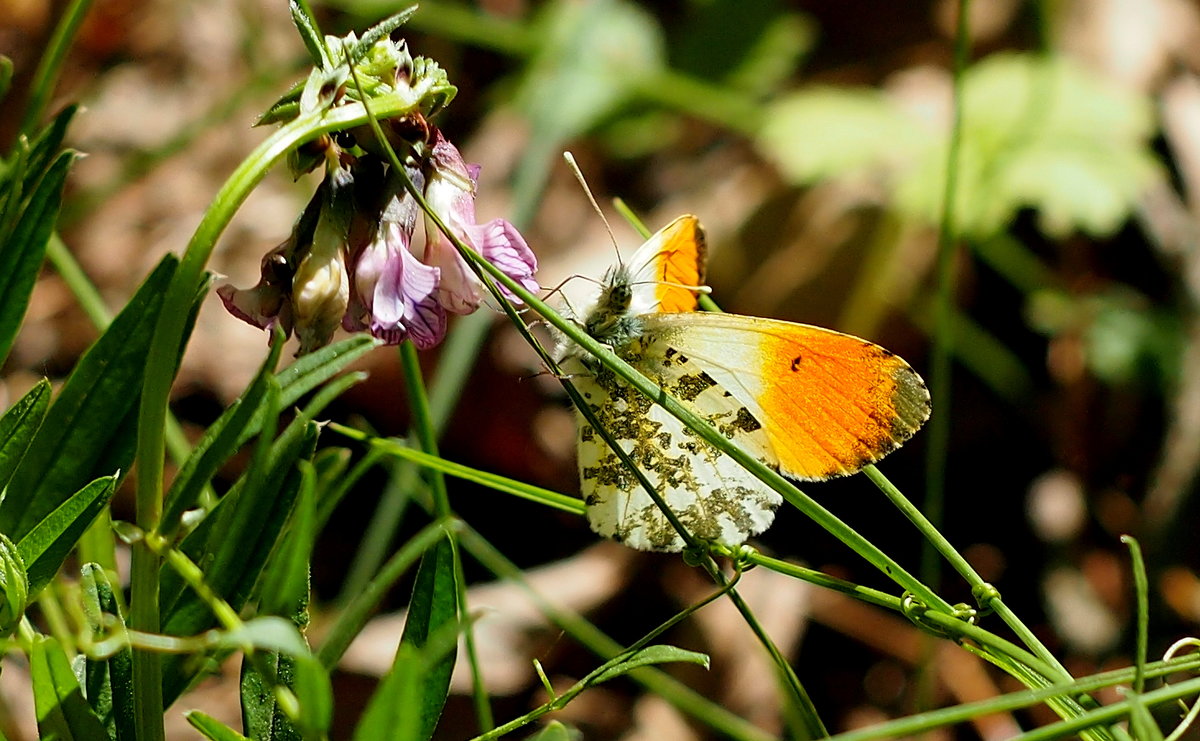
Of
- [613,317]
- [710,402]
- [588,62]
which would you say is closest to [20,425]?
[613,317]

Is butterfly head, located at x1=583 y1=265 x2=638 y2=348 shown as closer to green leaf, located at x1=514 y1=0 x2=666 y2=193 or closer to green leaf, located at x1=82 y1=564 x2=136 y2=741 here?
green leaf, located at x1=82 y1=564 x2=136 y2=741

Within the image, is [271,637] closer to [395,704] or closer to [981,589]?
[395,704]

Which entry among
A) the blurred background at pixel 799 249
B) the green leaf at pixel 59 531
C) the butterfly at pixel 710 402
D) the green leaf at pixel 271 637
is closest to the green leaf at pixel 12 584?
the green leaf at pixel 59 531

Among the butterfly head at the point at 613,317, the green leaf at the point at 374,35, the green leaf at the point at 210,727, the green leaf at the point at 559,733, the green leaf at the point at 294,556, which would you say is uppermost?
the green leaf at the point at 374,35

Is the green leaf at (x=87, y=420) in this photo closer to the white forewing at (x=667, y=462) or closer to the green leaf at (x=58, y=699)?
the green leaf at (x=58, y=699)

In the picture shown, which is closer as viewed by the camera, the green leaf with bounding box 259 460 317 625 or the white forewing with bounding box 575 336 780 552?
the green leaf with bounding box 259 460 317 625

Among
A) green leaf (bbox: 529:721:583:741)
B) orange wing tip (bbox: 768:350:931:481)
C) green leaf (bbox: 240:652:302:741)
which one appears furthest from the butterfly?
green leaf (bbox: 529:721:583:741)
